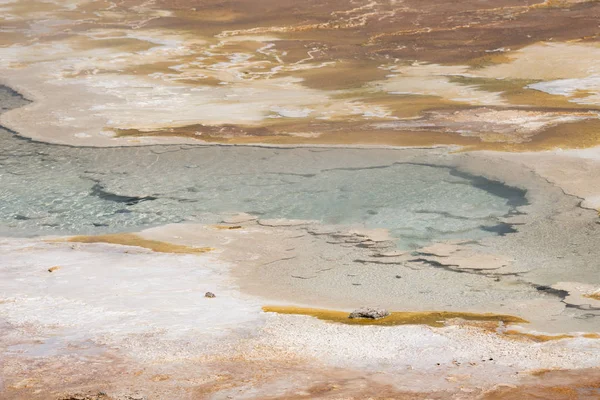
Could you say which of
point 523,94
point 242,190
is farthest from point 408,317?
point 523,94

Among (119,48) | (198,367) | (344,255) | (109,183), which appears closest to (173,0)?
(119,48)

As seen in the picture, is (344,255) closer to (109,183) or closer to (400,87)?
(109,183)

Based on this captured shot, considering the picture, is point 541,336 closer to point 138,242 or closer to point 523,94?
point 138,242

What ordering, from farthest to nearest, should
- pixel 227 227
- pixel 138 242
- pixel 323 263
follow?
pixel 227 227, pixel 138 242, pixel 323 263

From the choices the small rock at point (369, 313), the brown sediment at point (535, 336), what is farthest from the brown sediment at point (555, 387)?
the small rock at point (369, 313)

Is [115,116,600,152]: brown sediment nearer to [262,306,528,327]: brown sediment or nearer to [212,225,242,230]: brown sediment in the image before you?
[212,225,242,230]: brown sediment

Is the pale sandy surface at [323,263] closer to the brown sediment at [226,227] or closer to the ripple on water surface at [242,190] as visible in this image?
the brown sediment at [226,227]
